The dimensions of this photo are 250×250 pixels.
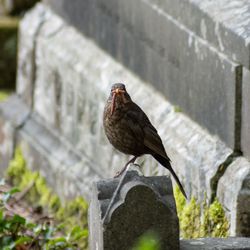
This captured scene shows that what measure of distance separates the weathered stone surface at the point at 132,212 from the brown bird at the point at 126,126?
2.13 feet

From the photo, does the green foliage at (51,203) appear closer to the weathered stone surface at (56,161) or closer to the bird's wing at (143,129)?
the weathered stone surface at (56,161)

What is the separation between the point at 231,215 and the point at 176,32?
1.33 m

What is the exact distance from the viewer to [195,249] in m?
5.27

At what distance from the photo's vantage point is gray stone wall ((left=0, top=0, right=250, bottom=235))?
21.2ft

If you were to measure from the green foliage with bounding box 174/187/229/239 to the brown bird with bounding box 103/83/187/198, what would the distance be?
0.54 m

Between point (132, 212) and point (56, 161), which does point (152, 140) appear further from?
point (56, 161)

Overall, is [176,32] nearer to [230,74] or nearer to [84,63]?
[230,74]

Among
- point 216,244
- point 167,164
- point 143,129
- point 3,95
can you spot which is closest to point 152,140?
point 143,129

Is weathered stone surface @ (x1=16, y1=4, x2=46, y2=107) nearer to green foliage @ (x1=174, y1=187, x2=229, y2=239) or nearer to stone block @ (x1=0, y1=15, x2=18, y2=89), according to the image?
stone block @ (x1=0, y1=15, x2=18, y2=89)

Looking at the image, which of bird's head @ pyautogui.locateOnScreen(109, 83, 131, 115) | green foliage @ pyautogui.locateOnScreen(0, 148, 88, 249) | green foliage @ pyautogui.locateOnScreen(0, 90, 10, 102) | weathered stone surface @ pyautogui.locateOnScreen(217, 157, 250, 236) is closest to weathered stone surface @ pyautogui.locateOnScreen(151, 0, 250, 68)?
weathered stone surface @ pyautogui.locateOnScreen(217, 157, 250, 236)

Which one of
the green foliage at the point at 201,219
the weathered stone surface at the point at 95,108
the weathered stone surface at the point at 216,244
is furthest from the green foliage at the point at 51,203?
the weathered stone surface at the point at 216,244

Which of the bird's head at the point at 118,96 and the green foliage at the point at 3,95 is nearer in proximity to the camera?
the bird's head at the point at 118,96

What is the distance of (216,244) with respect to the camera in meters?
5.35

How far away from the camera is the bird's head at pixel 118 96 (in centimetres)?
579
